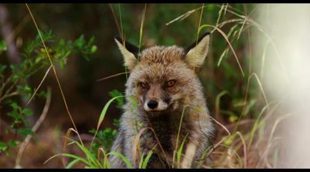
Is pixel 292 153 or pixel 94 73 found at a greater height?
pixel 292 153

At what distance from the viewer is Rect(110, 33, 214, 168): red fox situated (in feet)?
23.4

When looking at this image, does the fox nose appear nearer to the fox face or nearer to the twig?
the fox face

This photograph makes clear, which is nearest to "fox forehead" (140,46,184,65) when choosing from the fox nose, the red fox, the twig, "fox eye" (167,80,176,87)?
the red fox

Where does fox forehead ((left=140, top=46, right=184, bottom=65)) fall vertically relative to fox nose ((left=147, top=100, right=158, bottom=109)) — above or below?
above

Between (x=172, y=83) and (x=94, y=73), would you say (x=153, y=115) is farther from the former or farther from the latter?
(x=94, y=73)

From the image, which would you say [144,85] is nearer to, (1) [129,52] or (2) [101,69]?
(1) [129,52]

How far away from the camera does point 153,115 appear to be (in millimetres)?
7352

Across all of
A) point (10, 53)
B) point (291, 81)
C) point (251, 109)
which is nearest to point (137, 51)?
point (291, 81)

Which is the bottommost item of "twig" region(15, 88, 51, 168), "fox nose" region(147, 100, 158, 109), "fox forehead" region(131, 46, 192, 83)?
"twig" region(15, 88, 51, 168)

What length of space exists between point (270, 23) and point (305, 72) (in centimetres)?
139

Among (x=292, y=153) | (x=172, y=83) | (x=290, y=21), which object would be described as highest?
(x=290, y=21)

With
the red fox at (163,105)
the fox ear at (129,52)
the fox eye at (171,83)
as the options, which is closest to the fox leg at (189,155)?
the red fox at (163,105)

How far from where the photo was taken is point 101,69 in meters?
15.1

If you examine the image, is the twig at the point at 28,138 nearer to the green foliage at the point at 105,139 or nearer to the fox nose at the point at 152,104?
the green foliage at the point at 105,139
